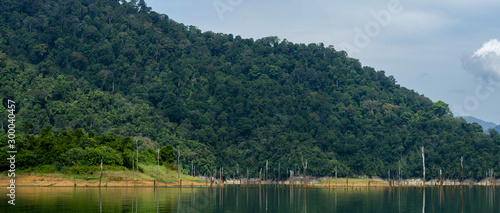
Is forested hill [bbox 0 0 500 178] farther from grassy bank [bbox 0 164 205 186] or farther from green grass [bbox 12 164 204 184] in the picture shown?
grassy bank [bbox 0 164 205 186]

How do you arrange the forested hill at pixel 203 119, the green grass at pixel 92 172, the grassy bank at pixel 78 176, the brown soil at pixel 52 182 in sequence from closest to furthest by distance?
the brown soil at pixel 52 182 → the grassy bank at pixel 78 176 → the green grass at pixel 92 172 → the forested hill at pixel 203 119

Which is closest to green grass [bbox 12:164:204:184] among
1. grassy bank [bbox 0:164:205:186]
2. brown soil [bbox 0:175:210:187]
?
grassy bank [bbox 0:164:205:186]

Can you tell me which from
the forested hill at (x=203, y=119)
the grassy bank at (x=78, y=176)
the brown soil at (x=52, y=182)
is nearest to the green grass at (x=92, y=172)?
the grassy bank at (x=78, y=176)

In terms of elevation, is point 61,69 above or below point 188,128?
above

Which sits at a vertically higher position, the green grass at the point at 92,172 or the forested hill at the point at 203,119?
the forested hill at the point at 203,119

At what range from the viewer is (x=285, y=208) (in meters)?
62.3

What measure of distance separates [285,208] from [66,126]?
315 feet

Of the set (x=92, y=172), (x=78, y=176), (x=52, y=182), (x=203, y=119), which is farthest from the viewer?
(x=203, y=119)

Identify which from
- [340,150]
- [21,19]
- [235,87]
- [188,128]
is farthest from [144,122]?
[21,19]

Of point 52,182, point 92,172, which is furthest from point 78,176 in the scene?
→ point 52,182

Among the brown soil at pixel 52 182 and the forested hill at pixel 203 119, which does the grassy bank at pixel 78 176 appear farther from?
the forested hill at pixel 203 119

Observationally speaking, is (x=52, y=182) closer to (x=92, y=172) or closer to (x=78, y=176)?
(x=78, y=176)

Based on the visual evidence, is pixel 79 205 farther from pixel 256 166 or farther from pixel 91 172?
pixel 256 166

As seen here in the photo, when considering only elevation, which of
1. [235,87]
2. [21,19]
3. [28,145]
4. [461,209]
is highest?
[21,19]
